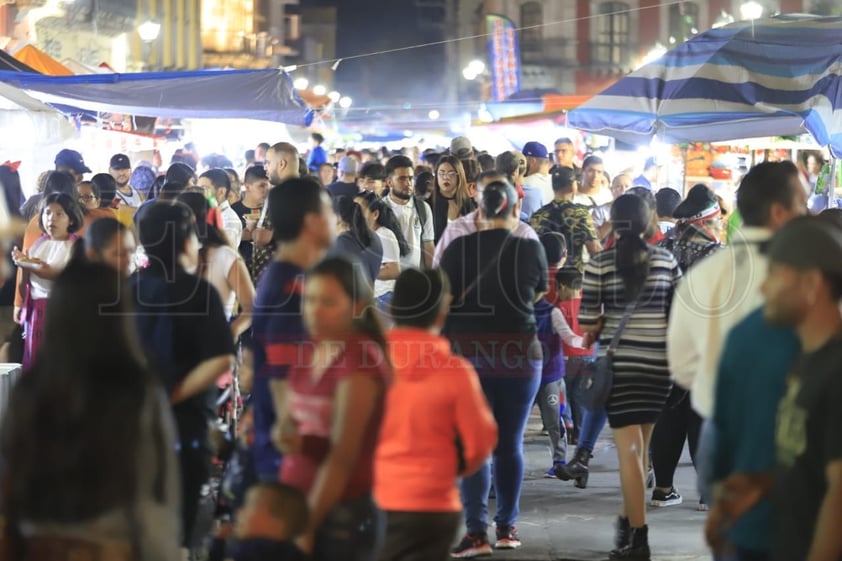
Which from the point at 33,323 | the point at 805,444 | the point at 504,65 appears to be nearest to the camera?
the point at 805,444

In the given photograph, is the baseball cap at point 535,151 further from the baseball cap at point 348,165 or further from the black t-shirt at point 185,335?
the black t-shirt at point 185,335

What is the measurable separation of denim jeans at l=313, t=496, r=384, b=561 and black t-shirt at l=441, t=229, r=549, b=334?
3.00 meters

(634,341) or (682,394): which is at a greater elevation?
(634,341)

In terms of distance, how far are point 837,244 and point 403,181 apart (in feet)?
21.0

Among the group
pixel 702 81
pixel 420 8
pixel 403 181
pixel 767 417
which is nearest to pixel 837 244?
pixel 767 417

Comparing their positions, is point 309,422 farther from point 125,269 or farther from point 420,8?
point 420,8

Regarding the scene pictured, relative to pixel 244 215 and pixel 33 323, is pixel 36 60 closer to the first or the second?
pixel 244 215

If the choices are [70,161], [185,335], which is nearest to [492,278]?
[185,335]

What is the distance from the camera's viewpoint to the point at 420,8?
475ft

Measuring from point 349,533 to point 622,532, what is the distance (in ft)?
11.0

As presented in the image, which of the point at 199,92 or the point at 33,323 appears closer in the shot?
the point at 33,323

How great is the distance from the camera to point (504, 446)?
7809mm

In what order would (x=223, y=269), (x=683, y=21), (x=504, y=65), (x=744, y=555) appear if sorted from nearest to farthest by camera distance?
(x=744, y=555) → (x=223, y=269) → (x=504, y=65) → (x=683, y=21)

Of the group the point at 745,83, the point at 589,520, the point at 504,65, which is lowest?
the point at 589,520
